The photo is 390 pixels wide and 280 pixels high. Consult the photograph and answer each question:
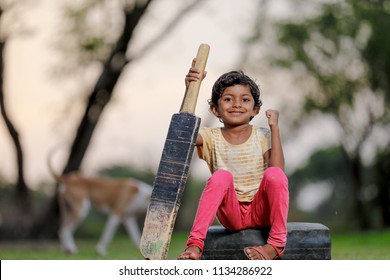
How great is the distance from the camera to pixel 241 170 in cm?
348

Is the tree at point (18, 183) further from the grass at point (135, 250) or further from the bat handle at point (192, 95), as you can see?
the bat handle at point (192, 95)

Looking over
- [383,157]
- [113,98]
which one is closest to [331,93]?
[383,157]

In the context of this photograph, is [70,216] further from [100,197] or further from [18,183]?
[18,183]

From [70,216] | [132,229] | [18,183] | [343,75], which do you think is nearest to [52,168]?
[70,216]

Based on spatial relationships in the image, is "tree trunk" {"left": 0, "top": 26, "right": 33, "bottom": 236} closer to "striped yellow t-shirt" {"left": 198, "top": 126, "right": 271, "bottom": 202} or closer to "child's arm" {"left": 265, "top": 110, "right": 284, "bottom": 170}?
"striped yellow t-shirt" {"left": 198, "top": 126, "right": 271, "bottom": 202}

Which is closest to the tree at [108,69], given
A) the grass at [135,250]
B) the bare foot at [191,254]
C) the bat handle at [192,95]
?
the grass at [135,250]

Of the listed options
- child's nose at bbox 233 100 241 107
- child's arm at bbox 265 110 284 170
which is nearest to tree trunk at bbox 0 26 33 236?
child's nose at bbox 233 100 241 107

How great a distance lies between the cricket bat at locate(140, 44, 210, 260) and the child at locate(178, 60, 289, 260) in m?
0.11

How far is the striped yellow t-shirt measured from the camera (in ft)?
11.4

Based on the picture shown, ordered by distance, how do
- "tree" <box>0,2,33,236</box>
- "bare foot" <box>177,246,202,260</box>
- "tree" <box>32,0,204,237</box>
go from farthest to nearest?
"tree" <box>32,0,204,237</box>, "tree" <box>0,2,33,236</box>, "bare foot" <box>177,246,202,260</box>

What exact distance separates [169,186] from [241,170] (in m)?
0.36

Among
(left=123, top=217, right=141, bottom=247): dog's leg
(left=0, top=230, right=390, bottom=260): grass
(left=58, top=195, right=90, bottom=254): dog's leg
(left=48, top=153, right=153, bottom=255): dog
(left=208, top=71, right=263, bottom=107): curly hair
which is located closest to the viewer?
(left=208, top=71, right=263, bottom=107): curly hair

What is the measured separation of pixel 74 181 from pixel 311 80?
5.40 metres

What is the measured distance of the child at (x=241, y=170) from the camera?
130 inches
